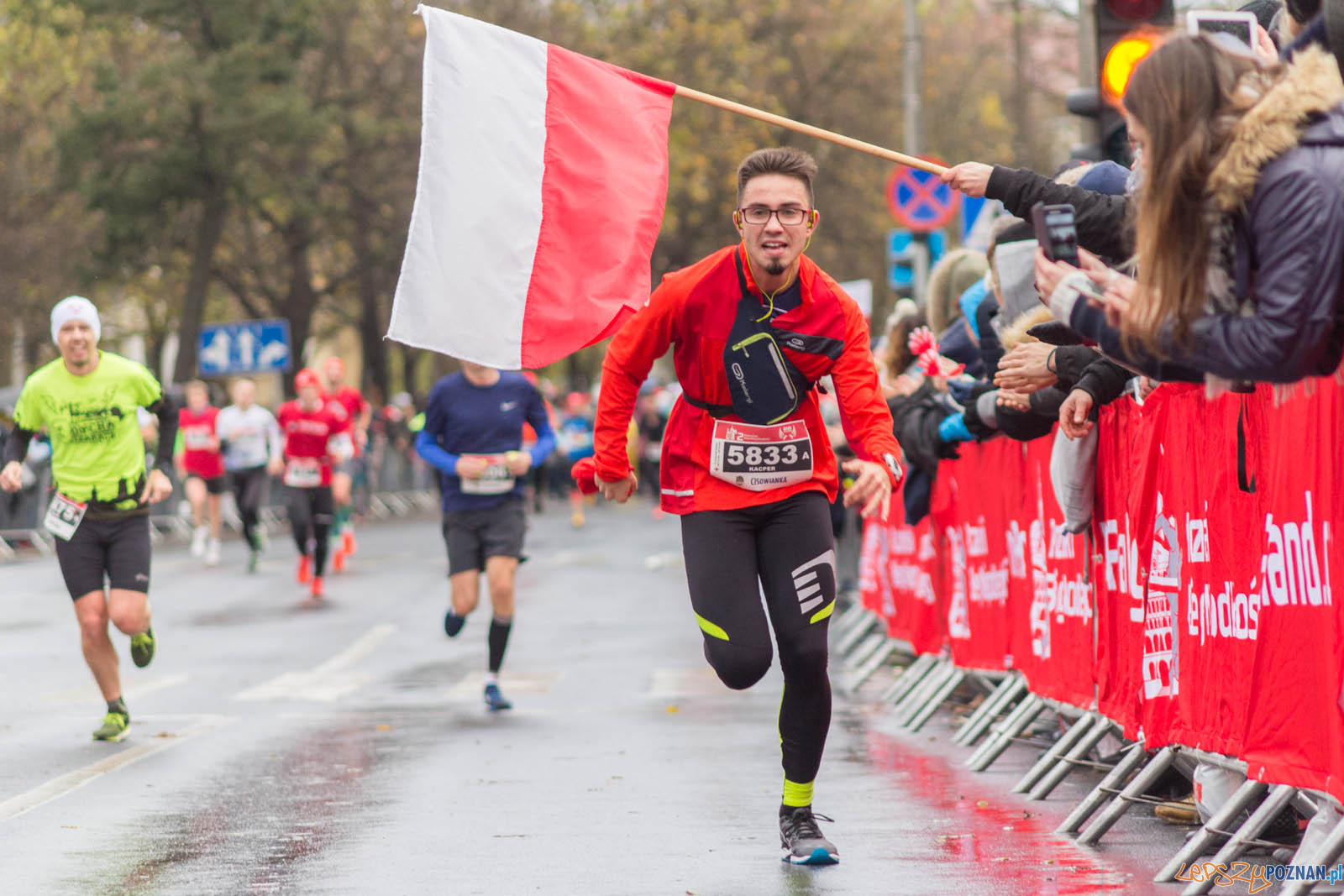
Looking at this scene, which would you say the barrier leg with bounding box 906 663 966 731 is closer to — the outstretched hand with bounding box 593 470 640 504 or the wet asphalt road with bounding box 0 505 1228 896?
the wet asphalt road with bounding box 0 505 1228 896

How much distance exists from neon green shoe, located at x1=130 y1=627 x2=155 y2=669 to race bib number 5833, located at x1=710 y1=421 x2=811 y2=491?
487cm

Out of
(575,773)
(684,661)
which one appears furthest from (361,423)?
(575,773)

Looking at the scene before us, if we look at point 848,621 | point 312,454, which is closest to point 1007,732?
point 848,621

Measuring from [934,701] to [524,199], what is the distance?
13.6ft

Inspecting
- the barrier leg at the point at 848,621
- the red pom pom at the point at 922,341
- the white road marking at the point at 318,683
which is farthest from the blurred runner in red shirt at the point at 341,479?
the red pom pom at the point at 922,341

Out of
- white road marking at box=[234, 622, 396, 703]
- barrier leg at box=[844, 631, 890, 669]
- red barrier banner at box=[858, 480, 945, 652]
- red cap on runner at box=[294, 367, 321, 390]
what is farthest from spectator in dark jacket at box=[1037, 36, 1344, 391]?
red cap on runner at box=[294, 367, 321, 390]

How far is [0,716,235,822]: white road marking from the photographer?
8219 millimetres

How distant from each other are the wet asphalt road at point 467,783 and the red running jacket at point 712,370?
1.22 metres

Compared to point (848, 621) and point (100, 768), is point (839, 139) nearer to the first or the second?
point (100, 768)

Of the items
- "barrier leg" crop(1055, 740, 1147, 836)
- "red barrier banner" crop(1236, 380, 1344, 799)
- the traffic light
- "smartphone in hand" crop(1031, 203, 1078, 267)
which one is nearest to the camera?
"smartphone in hand" crop(1031, 203, 1078, 267)

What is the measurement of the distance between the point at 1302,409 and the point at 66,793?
5254mm

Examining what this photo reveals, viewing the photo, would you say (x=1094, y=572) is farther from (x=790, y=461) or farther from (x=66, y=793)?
(x=66, y=793)

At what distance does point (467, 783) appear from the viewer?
877cm

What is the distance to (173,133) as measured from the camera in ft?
127
